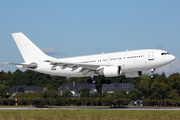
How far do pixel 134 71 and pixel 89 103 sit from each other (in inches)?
797

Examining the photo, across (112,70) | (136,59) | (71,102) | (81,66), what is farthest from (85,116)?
(71,102)

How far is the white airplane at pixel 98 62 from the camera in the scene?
43.2 m

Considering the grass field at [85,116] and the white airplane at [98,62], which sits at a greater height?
the white airplane at [98,62]

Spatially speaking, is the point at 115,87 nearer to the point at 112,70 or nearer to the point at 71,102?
the point at 71,102

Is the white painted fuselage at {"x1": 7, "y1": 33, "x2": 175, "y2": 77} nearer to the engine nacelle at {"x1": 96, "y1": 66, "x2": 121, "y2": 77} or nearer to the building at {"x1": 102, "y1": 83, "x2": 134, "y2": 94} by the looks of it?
the engine nacelle at {"x1": 96, "y1": 66, "x2": 121, "y2": 77}

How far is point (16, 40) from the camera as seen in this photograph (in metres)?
54.2

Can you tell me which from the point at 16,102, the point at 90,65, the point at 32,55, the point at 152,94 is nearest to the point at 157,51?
the point at 90,65

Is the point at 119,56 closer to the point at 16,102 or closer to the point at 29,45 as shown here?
the point at 29,45

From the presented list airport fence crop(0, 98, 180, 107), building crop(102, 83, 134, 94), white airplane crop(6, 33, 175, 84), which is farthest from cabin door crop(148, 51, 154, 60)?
building crop(102, 83, 134, 94)

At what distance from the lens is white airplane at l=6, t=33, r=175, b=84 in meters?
43.2

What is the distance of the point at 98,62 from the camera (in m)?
47.3

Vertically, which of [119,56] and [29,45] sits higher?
[29,45]

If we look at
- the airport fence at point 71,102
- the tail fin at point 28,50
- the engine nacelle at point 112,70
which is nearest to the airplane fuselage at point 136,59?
the engine nacelle at point 112,70

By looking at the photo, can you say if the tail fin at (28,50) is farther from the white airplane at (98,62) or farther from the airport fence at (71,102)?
the airport fence at (71,102)
